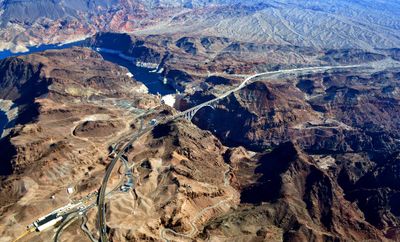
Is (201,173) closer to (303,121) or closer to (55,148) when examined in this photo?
(55,148)

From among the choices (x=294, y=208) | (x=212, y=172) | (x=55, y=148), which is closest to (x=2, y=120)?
(x=55, y=148)

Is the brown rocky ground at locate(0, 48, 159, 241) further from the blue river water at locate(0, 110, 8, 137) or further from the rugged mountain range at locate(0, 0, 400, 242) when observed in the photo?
the blue river water at locate(0, 110, 8, 137)

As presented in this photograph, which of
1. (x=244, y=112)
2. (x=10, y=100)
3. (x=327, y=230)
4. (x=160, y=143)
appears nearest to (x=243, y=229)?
(x=327, y=230)

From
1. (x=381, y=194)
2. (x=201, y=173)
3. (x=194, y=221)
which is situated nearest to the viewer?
(x=194, y=221)

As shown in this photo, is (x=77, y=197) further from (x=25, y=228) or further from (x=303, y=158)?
(x=303, y=158)

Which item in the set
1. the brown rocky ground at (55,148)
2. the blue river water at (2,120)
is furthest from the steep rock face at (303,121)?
the blue river water at (2,120)

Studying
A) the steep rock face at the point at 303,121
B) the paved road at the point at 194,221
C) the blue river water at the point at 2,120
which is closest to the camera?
the paved road at the point at 194,221

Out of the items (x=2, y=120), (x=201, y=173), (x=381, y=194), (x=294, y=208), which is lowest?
(x=2, y=120)

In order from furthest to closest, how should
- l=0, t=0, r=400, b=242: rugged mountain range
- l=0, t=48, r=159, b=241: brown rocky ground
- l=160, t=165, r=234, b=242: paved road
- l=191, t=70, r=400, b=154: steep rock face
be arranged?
l=191, t=70, r=400, b=154: steep rock face
l=0, t=48, r=159, b=241: brown rocky ground
l=0, t=0, r=400, b=242: rugged mountain range
l=160, t=165, r=234, b=242: paved road

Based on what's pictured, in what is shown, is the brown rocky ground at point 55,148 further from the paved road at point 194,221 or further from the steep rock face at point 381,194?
the steep rock face at point 381,194

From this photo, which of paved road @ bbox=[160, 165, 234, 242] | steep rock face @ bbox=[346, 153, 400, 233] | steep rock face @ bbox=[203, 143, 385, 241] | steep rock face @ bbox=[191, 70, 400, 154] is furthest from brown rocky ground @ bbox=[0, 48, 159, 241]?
steep rock face @ bbox=[346, 153, 400, 233]

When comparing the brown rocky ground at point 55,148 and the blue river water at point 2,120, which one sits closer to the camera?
the brown rocky ground at point 55,148
